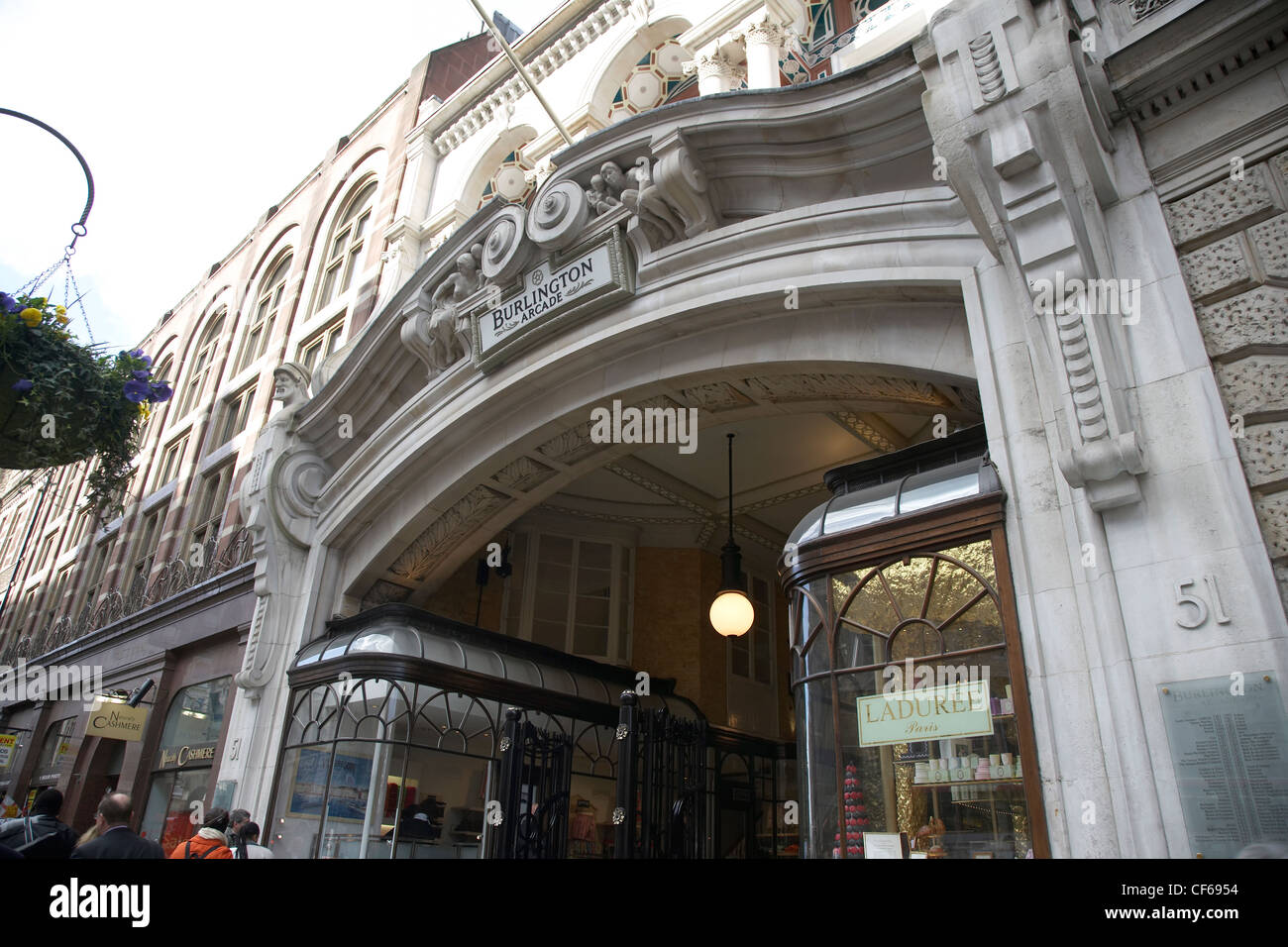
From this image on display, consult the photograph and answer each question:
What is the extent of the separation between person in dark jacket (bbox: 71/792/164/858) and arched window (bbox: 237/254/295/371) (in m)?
16.6

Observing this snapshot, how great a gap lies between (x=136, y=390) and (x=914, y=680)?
21.2 feet

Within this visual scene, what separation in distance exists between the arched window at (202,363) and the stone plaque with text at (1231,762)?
74.2 feet

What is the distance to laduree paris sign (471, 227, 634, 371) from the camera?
9055 mm

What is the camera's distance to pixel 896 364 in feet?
23.7

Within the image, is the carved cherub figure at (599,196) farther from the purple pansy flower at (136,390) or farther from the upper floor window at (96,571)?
the upper floor window at (96,571)

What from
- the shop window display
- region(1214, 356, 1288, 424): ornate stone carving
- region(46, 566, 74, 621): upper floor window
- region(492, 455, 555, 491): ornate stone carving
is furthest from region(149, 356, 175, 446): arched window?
region(1214, 356, 1288, 424): ornate stone carving

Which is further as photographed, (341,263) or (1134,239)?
→ (341,263)

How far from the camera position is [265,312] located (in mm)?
21469

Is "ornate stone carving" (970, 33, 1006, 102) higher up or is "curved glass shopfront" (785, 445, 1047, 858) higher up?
"ornate stone carving" (970, 33, 1006, 102)

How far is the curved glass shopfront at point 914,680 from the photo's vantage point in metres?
5.43

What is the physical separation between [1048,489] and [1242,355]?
1.34 m

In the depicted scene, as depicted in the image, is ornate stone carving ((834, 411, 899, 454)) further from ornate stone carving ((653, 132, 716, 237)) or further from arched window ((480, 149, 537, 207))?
arched window ((480, 149, 537, 207))
